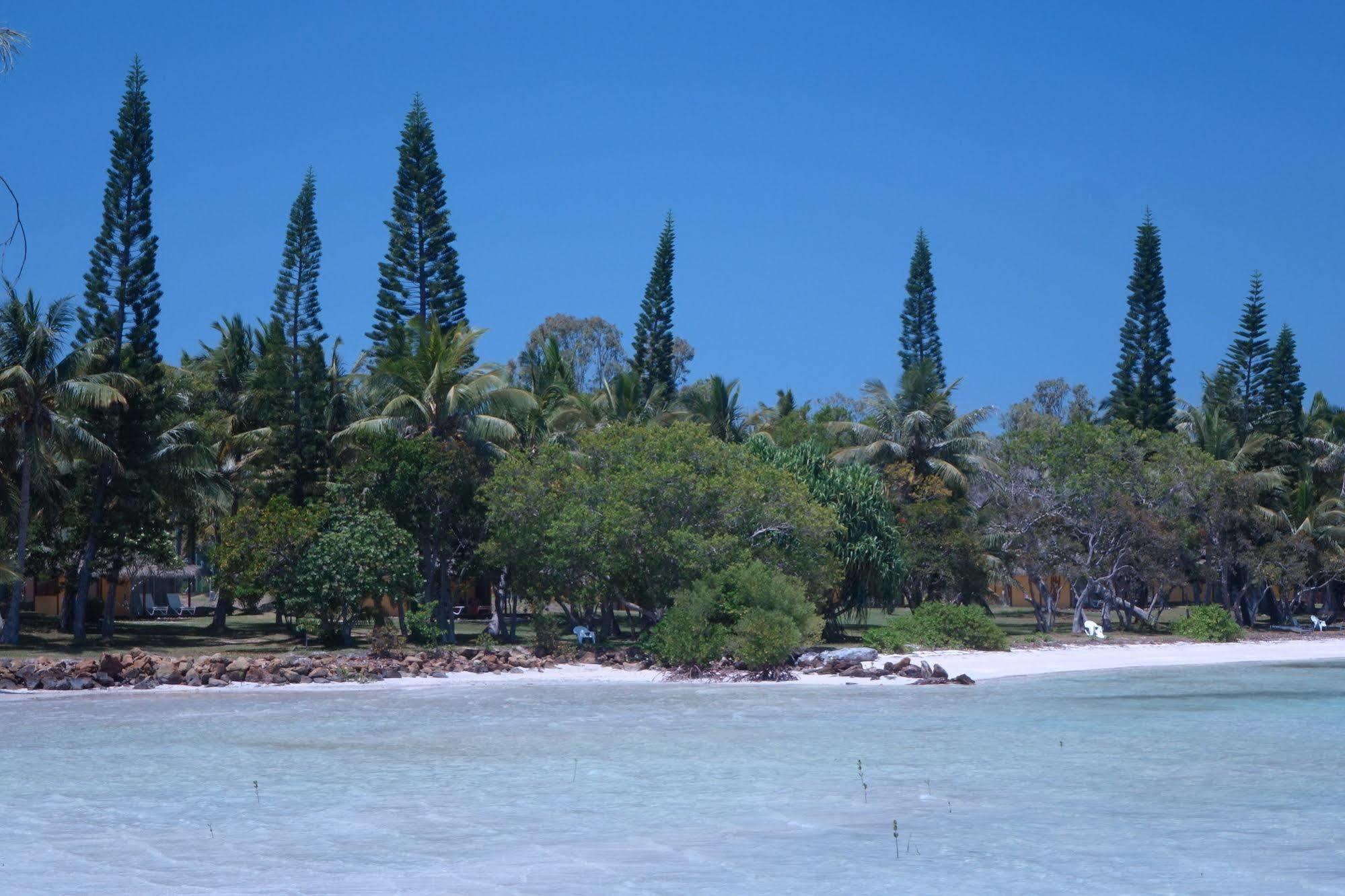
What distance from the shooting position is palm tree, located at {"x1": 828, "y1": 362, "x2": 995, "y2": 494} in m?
33.3

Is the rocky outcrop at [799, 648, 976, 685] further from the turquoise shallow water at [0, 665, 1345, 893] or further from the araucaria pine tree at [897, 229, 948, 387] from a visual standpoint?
the araucaria pine tree at [897, 229, 948, 387]

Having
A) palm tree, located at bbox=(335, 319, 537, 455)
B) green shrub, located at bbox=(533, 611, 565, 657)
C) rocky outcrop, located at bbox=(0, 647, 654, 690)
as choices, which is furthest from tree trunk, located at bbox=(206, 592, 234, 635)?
green shrub, located at bbox=(533, 611, 565, 657)

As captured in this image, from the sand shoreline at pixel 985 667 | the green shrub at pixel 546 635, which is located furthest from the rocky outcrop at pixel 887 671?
the green shrub at pixel 546 635

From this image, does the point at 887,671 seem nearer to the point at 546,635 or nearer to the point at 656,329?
the point at 546,635

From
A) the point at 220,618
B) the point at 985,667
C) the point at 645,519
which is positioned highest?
the point at 645,519

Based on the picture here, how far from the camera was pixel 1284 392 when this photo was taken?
3731 centimetres

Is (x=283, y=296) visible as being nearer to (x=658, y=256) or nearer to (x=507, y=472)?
(x=658, y=256)

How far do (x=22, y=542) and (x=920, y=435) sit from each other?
855 inches

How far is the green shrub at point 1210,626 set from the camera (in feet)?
96.6

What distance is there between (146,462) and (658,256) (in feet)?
62.3

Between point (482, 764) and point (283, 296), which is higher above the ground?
point (283, 296)

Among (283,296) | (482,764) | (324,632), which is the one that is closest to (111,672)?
(324,632)

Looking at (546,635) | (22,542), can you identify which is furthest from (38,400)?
(546,635)

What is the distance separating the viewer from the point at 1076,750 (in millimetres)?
12070
